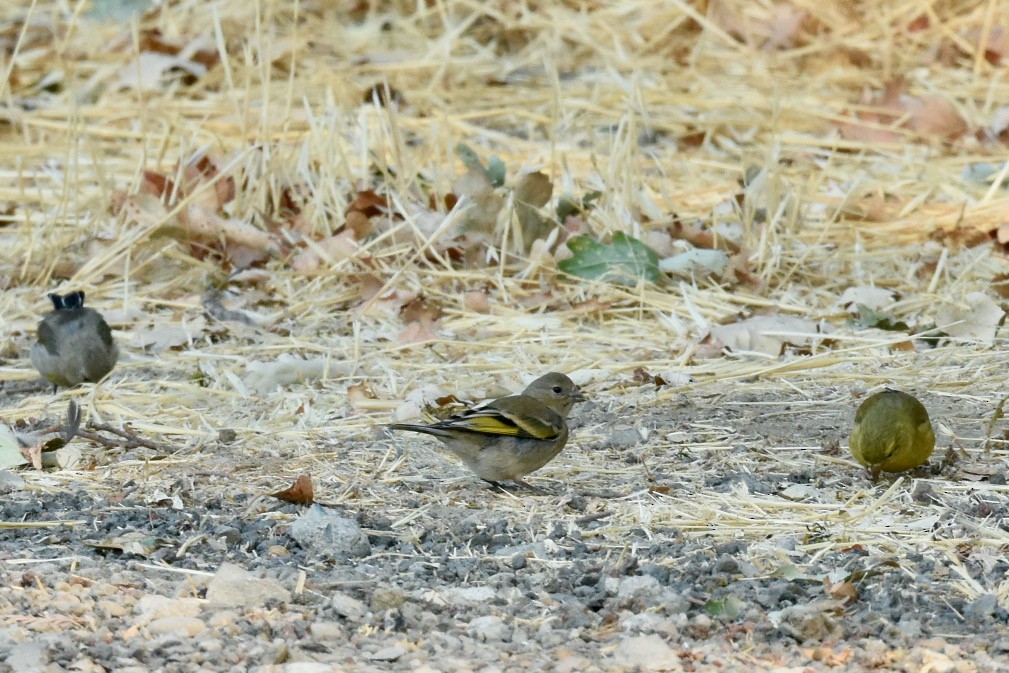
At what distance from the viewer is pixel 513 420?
427 centimetres

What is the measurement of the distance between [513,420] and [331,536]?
0.72 m

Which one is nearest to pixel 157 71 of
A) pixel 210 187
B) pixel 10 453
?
pixel 210 187

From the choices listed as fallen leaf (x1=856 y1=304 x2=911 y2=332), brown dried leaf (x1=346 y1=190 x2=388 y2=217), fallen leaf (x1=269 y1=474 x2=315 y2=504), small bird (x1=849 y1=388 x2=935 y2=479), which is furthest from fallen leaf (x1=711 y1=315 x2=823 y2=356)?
fallen leaf (x1=269 y1=474 x2=315 y2=504)

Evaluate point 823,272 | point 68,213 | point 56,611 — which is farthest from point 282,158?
point 56,611

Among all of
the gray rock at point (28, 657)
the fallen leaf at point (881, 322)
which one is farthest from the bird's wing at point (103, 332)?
the fallen leaf at point (881, 322)

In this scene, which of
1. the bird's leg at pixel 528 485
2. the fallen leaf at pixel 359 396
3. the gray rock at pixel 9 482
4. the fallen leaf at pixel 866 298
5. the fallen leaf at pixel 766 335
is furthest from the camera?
the fallen leaf at pixel 866 298

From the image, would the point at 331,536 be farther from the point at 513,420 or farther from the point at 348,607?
the point at 513,420

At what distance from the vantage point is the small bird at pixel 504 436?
4230 millimetres

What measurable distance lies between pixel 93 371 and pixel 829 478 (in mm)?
2649

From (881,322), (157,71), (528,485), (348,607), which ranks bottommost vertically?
(157,71)

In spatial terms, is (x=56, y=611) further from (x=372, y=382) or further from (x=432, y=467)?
(x=372, y=382)

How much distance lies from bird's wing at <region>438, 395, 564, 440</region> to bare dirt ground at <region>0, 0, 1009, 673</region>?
189 mm

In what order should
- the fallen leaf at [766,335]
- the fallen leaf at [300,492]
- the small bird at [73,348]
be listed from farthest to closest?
the fallen leaf at [766,335]
the small bird at [73,348]
the fallen leaf at [300,492]

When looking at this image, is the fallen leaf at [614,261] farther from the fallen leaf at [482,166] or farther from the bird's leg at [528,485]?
the bird's leg at [528,485]
